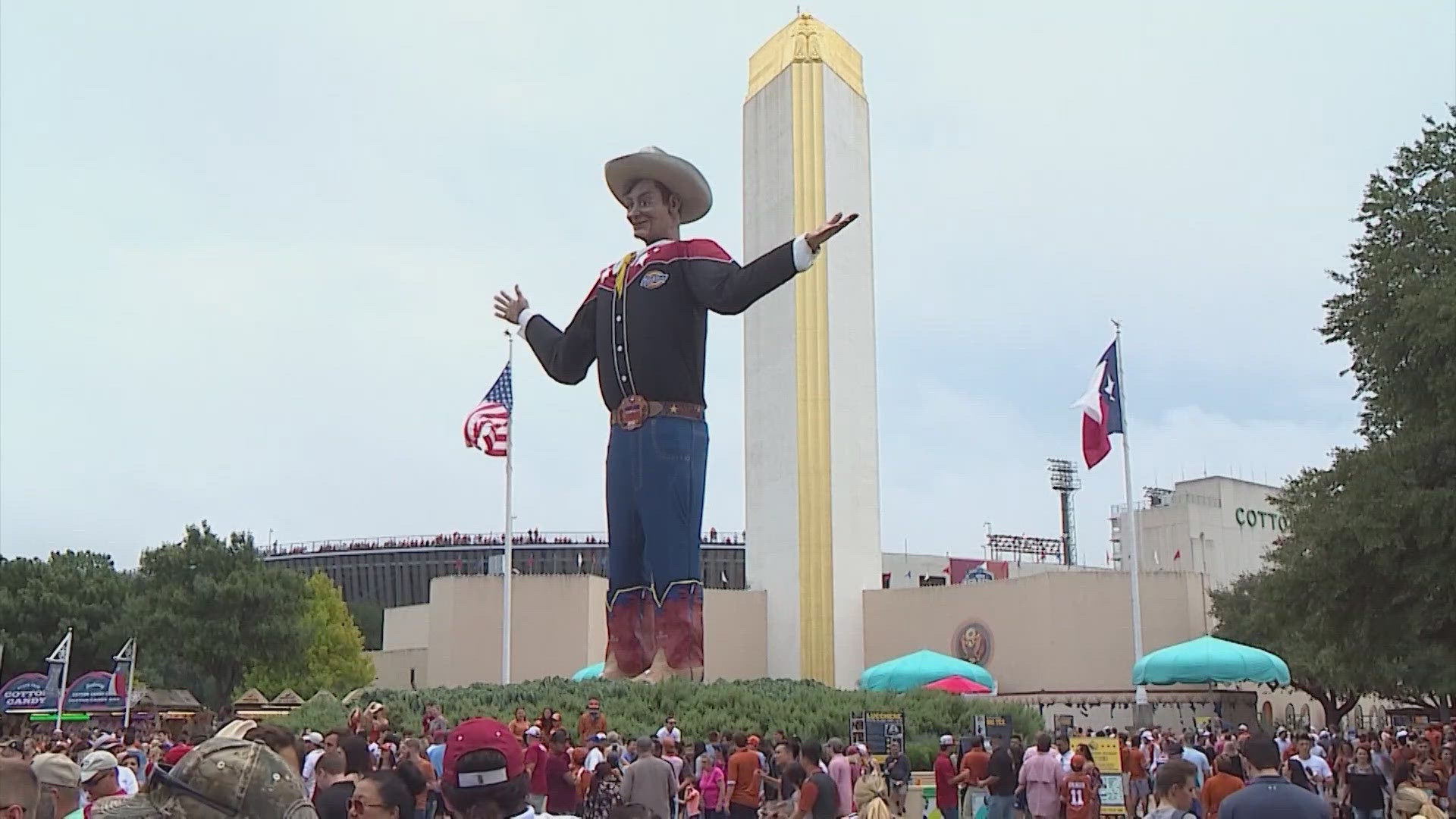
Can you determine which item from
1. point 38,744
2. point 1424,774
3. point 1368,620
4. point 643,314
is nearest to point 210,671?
point 38,744

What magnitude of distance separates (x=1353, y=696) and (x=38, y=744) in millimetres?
35754

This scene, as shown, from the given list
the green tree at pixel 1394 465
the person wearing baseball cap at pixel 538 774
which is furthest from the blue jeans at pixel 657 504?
the green tree at pixel 1394 465

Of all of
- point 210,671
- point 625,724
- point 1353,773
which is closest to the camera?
point 1353,773

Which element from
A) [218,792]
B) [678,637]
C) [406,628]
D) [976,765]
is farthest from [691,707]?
[406,628]

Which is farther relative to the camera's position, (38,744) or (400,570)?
(400,570)

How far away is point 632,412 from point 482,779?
1520 centimetres

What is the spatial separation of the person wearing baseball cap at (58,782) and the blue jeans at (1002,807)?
1080cm

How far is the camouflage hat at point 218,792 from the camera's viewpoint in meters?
2.99

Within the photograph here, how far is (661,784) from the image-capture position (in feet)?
35.9

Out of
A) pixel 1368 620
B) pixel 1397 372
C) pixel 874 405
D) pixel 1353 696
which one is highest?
pixel 874 405

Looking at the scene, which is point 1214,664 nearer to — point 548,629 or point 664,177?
point 664,177

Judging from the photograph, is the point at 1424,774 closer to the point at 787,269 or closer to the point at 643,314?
the point at 787,269

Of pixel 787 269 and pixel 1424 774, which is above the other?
pixel 787 269

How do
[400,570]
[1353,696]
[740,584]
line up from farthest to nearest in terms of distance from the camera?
[400,570] → [740,584] → [1353,696]
